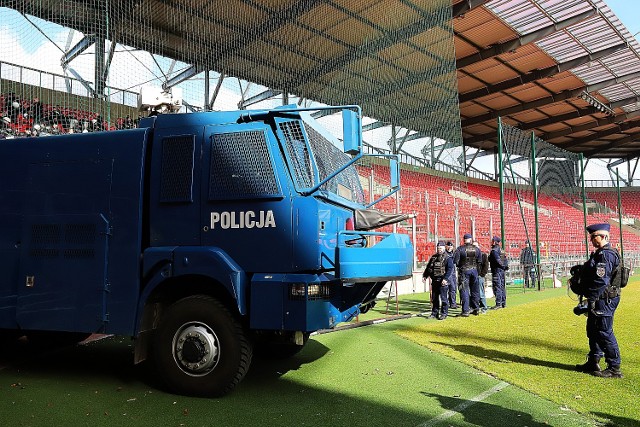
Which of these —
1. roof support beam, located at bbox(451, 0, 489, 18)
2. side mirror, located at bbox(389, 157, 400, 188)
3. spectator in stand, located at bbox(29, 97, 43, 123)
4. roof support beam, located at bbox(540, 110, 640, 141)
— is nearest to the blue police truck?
side mirror, located at bbox(389, 157, 400, 188)

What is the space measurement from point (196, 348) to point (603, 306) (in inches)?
163

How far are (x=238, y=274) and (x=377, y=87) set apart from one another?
34.4 ft

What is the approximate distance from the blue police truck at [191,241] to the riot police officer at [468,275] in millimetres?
5825

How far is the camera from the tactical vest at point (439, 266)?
977 centimetres

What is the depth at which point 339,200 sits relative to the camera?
5.18 metres

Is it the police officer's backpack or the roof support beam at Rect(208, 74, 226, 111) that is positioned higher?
the roof support beam at Rect(208, 74, 226, 111)

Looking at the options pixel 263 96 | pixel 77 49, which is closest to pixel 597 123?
pixel 263 96

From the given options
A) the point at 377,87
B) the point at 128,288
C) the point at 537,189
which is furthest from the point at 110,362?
the point at 537,189

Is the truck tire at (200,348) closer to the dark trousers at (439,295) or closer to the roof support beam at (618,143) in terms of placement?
the dark trousers at (439,295)

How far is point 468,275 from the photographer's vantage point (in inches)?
412

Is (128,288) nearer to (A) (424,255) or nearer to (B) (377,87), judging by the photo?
(B) (377,87)

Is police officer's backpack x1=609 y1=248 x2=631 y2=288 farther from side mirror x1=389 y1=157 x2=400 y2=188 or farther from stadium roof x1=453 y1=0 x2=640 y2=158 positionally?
stadium roof x1=453 y1=0 x2=640 y2=158

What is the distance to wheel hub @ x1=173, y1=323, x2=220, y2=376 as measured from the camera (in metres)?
4.41

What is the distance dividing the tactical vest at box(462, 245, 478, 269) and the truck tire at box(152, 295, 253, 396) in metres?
7.21
